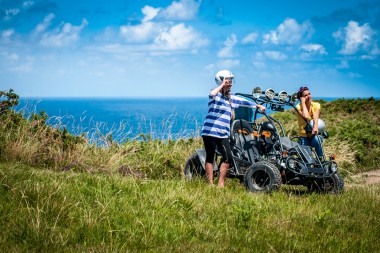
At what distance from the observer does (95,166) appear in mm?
11172

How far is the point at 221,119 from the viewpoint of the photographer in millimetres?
8906

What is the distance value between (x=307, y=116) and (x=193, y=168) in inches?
94.6

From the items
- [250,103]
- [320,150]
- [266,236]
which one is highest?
[250,103]

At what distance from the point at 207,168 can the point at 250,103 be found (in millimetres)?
1380

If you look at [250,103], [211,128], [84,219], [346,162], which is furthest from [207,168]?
[346,162]

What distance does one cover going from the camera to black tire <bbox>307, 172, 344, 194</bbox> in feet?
29.2

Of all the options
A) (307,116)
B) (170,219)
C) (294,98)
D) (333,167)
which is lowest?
(170,219)

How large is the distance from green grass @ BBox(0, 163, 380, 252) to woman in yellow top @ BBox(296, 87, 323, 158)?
74.7 inches

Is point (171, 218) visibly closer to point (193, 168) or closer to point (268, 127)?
point (268, 127)

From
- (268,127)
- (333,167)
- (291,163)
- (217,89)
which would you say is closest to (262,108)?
(268,127)

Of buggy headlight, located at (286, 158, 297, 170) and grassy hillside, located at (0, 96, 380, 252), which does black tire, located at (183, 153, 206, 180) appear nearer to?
grassy hillside, located at (0, 96, 380, 252)

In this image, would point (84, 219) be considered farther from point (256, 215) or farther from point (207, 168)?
point (207, 168)

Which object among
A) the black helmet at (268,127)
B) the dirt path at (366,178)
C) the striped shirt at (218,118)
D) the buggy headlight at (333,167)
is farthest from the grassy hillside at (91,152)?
the buggy headlight at (333,167)

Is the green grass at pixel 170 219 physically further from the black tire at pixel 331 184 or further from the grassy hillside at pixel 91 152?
the grassy hillside at pixel 91 152
